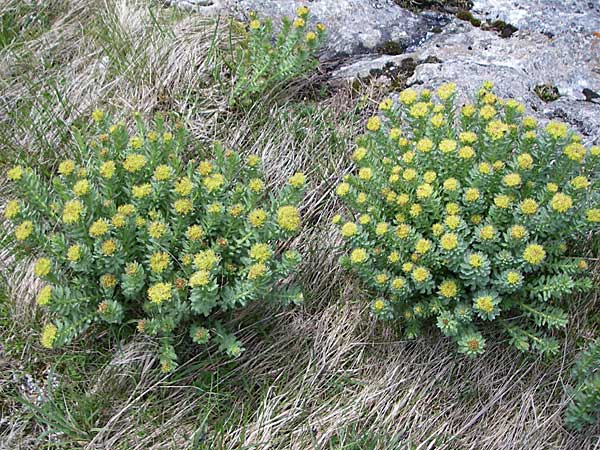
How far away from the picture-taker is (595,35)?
3219 mm

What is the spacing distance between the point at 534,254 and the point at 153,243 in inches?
51.9

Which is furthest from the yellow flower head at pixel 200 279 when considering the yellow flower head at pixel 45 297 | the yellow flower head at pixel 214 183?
the yellow flower head at pixel 45 297

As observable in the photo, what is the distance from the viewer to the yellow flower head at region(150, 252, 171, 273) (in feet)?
7.10

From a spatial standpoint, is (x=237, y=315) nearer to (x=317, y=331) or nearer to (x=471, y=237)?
(x=317, y=331)

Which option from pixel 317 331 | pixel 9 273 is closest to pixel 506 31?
pixel 317 331

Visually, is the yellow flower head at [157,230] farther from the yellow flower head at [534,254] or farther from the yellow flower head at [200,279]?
the yellow flower head at [534,254]

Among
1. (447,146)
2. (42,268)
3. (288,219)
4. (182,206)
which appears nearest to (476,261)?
(447,146)

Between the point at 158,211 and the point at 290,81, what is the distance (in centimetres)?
125

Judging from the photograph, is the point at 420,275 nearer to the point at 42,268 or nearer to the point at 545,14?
the point at 42,268

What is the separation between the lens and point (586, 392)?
7.41 ft


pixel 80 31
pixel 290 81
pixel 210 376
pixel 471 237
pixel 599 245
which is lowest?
pixel 599 245

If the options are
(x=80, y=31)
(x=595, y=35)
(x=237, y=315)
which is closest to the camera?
(x=237, y=315)

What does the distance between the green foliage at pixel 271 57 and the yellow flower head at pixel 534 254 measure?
133 centimetres

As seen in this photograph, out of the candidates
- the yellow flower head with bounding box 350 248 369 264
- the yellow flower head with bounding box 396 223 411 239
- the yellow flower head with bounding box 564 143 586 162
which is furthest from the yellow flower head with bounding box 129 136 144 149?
the yellow flower head with bounding box 564 143 586 162
